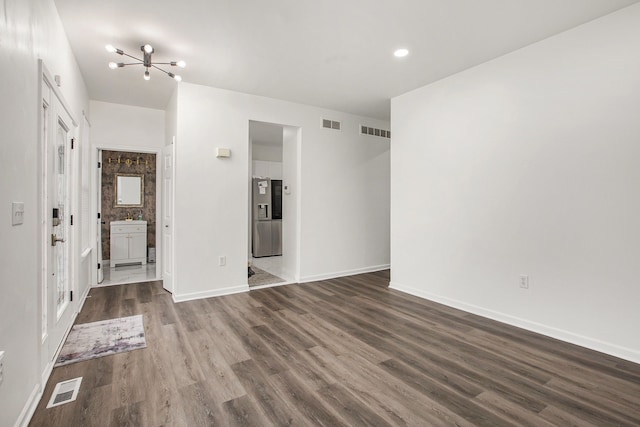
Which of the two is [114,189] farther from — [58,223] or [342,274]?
[342,274]

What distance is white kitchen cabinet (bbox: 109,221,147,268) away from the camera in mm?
6109

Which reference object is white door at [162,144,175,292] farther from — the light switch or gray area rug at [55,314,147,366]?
the light switch

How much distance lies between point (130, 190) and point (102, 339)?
454 centimetres

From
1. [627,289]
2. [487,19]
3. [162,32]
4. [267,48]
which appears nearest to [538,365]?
[627,289]

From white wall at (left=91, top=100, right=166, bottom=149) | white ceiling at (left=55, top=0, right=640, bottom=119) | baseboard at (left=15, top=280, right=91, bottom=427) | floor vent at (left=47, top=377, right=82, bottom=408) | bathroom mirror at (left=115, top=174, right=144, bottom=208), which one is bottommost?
floor vent at (left=47, top=377, right=82, bottom=408)

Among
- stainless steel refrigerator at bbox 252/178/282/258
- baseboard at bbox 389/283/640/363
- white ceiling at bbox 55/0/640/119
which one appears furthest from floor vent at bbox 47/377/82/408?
stainless steel refrigerator at bbox 252/178/282/258

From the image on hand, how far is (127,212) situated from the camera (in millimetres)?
6676

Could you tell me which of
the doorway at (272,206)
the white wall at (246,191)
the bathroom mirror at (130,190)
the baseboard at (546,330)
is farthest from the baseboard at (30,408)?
the bathroom mirror at (130,190)

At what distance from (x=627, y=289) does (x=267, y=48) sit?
152 inches

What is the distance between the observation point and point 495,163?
3400 mm

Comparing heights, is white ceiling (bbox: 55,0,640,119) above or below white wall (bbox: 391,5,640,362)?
above

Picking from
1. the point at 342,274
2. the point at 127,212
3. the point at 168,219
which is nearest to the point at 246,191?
the point at 168,219

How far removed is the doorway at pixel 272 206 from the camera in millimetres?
5148

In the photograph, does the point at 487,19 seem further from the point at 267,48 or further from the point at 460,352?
the point at 460,352
